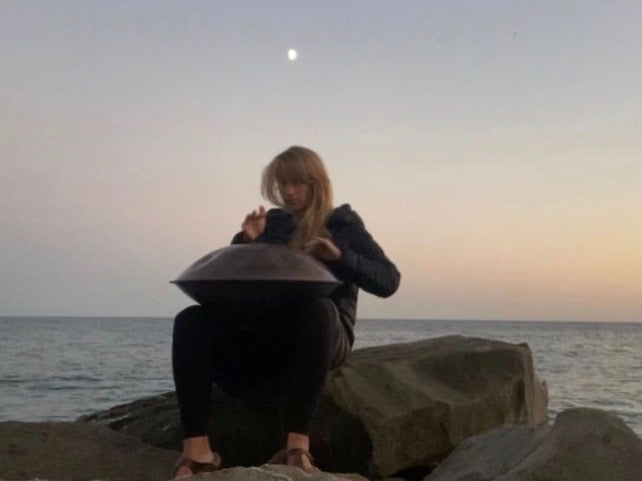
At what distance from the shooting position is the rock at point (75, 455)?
13.1ft

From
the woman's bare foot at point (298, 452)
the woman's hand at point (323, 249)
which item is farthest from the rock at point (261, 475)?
the woman's hand at point (323, 249)

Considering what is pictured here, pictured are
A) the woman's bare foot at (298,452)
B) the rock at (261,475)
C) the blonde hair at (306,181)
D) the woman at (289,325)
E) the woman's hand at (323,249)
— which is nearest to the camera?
the rock at (261,475)

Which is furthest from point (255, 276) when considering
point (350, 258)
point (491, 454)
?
point (491, 454)

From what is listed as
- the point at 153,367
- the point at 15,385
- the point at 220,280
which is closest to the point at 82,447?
the point at 220,280

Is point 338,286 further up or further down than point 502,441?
further up

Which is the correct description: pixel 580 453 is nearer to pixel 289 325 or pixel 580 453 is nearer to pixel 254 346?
pixel 289 325

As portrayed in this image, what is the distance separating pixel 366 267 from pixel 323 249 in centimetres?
23

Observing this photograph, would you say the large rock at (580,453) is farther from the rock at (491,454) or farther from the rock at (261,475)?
the rock at (261,475)

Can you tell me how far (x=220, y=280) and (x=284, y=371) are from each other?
62 cm

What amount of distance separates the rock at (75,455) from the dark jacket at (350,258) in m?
1.13

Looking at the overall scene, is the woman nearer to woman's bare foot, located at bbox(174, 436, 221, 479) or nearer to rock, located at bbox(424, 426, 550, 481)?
woman's bare foot, located at bbox(174, 436, 221, 479)

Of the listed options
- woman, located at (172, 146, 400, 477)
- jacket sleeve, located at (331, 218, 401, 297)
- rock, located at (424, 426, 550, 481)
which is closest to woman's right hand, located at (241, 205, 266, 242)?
woman, located at (172, 146, 400, 477)

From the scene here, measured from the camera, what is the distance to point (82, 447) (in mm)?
4301

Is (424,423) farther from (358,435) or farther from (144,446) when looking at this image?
(144,446)
